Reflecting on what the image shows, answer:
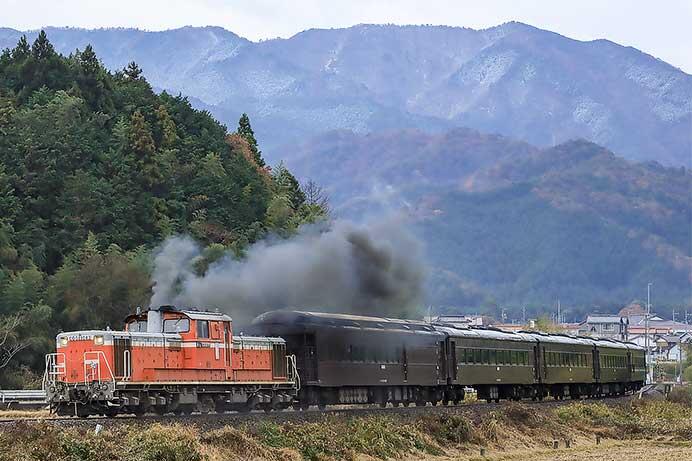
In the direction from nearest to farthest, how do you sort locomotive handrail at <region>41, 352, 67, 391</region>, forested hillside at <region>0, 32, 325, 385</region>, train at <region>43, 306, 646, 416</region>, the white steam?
1. train at <region>43, 306, 646, 416</region>
2. locomotive handrail at <region>41, 352, 67, 391</region>
3. the white steam
4. forested hillside at <region>0, 32, 325, 385</region>

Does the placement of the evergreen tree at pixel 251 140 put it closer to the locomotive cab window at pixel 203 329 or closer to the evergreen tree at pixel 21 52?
the evergreen tree at pixel 21 52

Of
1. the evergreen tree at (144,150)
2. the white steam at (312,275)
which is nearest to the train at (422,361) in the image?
the white steam at (312,275)

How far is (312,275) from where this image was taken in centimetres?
5419

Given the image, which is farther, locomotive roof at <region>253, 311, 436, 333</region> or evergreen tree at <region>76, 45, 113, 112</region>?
evergreen tree at <region>76, 45, 113, 112</region>

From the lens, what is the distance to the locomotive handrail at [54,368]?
35.3 m

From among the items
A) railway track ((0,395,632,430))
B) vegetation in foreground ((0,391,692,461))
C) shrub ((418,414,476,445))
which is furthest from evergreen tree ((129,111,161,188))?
shrub ((418,414,476,445))

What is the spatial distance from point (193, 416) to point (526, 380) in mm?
28955

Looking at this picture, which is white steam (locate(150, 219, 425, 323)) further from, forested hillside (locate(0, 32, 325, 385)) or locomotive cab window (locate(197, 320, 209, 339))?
locomotive cab window (locate(197, 320, 209, 339))

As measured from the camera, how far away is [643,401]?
213 ft

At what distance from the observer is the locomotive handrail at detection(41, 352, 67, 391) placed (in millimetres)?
35281

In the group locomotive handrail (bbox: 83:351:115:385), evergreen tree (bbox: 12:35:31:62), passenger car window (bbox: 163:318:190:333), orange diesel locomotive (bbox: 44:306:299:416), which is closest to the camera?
locomotive handrail (bbox: 83:351:115:385)

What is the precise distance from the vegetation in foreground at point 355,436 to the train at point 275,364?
11.6 ft

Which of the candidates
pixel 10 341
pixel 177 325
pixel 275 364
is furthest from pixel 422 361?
pixel 10 341

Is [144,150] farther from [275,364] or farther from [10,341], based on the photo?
[275,364]
